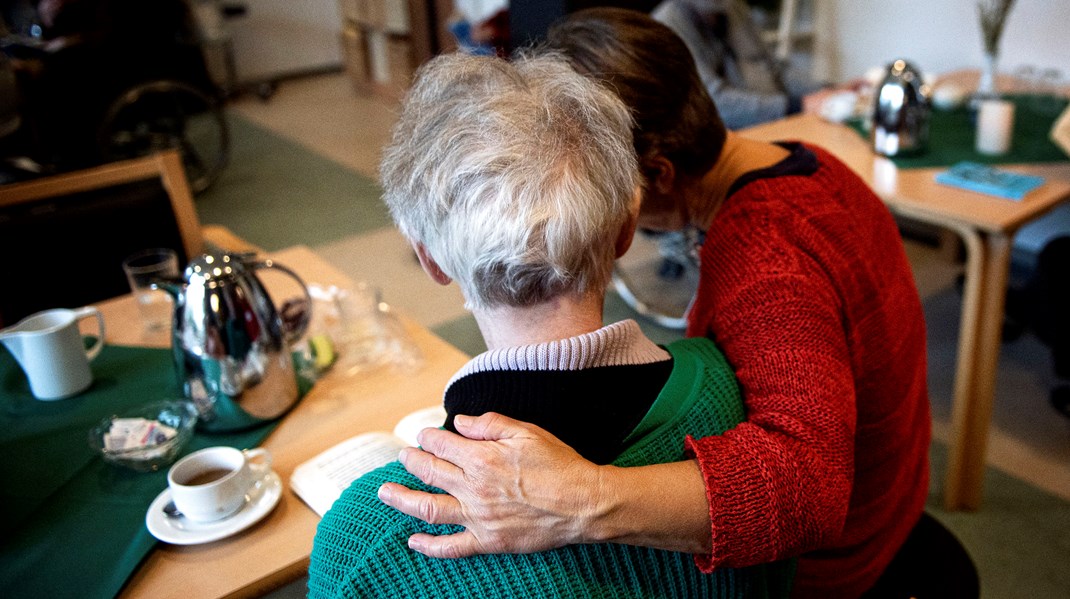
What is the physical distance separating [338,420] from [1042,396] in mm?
2272

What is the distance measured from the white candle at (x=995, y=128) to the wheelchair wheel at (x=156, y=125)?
154 inches

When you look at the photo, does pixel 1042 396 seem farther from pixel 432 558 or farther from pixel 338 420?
pixel 432 558

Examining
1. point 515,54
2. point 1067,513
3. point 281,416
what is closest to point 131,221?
point 281,416

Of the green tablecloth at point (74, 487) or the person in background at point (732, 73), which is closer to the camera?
the green tablecloth at point (74, 487)

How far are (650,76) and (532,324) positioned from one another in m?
0.42

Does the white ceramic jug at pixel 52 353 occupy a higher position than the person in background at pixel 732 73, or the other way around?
the person in background at pixel 732 73

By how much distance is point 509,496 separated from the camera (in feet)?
2.47

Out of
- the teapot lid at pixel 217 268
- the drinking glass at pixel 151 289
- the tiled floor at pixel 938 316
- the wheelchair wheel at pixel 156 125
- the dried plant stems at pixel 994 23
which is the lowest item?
the tiled floor at pixel 938 316

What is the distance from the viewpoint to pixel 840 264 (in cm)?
103

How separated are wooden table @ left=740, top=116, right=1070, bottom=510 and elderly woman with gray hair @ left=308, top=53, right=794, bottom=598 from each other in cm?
132

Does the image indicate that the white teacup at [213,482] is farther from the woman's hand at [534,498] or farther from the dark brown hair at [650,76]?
the dark brown hair at [650,76]

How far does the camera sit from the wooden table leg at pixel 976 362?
6.36 feet

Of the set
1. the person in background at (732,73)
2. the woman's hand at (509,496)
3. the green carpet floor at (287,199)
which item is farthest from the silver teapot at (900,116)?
the green carpet floor at (287,199)

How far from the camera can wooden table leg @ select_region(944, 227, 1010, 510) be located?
1938 millimetres
